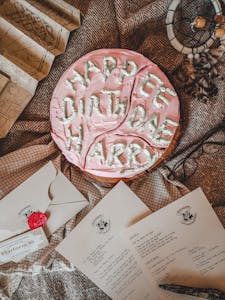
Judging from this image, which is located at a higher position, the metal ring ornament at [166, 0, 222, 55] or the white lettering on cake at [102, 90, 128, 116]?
the metal ring ornament at [166, 0, 222, 55]

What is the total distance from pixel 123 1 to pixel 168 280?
2.51 ft

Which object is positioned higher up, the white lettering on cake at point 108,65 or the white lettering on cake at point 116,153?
the white lettering on cake at point 108,65

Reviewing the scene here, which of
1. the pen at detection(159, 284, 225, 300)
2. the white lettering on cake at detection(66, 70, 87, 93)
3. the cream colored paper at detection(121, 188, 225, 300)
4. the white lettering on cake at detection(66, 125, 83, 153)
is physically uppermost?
the white lettering on cake at detection(66, 70, 87, 93)

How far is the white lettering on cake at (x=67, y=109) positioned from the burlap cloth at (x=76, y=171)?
0.08 m

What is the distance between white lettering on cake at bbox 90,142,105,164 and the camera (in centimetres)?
106

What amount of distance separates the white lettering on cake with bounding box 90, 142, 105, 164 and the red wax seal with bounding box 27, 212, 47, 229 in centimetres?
21

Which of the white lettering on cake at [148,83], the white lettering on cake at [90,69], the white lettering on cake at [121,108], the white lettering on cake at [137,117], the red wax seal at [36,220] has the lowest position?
the red wax seal at [36,220]

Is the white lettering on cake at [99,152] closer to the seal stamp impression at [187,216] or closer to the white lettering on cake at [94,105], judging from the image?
the white lettering on cake at [94,105]

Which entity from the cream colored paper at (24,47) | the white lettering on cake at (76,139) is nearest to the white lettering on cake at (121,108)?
the white lettering on cake at (76,139)

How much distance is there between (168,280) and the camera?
3.59 feet

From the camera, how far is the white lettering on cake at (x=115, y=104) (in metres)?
1.06

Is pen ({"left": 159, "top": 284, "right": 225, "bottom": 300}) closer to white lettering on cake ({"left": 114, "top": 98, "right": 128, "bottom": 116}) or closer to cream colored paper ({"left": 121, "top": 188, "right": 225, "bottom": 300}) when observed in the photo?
cream colored paper ({"left": 121, "top": 188, "right": 225, "bottom": 300})

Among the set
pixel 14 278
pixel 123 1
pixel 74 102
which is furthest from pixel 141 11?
pixel 14 278

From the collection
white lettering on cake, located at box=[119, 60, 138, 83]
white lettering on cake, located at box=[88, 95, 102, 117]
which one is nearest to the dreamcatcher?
white lettering on cake, located at box=[119, 60, 138, 83]
